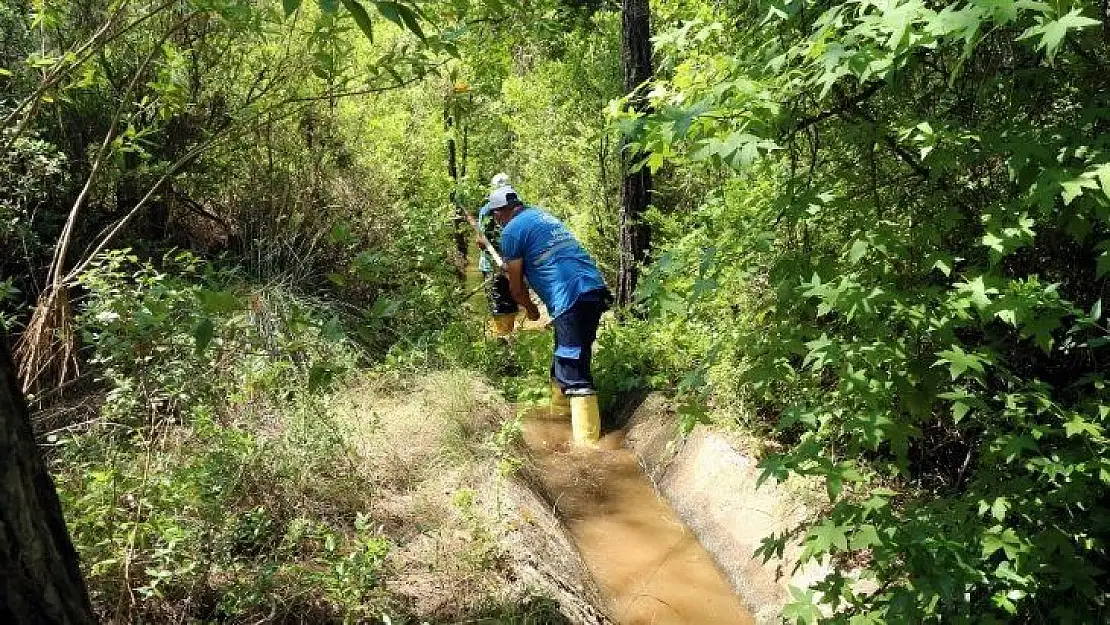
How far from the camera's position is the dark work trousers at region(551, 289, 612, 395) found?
650 cm

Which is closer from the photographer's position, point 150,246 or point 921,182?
point 921,182

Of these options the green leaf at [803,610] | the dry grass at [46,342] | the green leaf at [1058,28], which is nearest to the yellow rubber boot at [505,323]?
the dry grass at [46,342]

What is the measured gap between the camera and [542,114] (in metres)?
9.37

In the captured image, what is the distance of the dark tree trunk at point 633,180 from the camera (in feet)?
23.6

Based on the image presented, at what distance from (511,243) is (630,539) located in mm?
2870

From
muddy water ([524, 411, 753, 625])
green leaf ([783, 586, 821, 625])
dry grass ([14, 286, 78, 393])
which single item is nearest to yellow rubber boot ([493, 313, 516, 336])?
muddy water ([524, 411, 753, 625])

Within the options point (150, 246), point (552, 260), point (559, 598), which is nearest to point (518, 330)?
point (552, 260)

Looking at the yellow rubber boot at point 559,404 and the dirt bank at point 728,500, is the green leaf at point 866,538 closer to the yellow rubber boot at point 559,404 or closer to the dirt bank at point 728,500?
the dirt bank at point 728,500

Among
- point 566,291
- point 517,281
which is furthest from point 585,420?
point 517,281

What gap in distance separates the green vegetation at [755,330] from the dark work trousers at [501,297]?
138 centimetres

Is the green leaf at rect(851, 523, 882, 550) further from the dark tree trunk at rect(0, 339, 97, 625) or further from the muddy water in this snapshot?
the dark tree trunk at rect(0, 339, 97, 625)

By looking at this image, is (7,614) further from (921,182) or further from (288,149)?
(288,149)

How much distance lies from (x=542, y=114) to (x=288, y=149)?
3.20m

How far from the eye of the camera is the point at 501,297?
7727 millimetres
